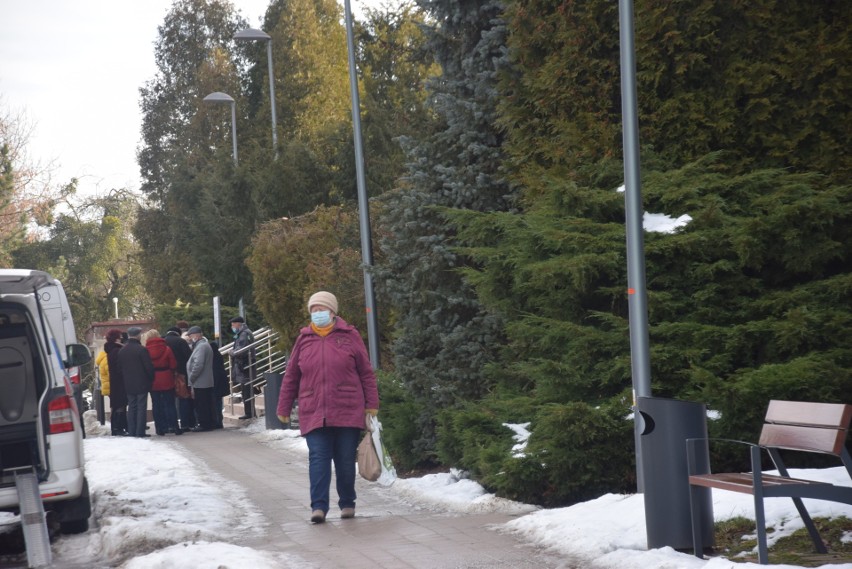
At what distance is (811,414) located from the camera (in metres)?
7.12

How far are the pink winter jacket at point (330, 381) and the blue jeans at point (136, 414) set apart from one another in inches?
420

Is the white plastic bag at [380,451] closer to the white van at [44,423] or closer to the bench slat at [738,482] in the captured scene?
the white van at [44,423]

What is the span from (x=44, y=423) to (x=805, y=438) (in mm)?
5322

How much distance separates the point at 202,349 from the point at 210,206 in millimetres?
10055

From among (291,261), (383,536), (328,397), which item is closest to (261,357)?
(291,261)

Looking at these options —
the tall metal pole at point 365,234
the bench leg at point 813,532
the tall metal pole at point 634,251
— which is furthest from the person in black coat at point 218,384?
the bench leg at point 813,532

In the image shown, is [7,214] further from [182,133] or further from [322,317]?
[322,317]

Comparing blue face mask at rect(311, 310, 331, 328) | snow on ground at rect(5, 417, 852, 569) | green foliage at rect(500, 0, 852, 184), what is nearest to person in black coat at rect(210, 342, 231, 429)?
snow on ground at rect(5, 417, 852, 569)

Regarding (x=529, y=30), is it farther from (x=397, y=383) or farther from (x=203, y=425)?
(x=203, y=425)

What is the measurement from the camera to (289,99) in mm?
47031

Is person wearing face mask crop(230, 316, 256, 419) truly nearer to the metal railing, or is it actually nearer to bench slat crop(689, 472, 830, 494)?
the metal railing

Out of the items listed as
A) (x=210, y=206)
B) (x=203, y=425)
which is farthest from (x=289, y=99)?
(x=203, y=425)

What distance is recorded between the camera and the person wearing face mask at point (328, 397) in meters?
9.95

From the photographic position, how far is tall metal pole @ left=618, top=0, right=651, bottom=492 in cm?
934
